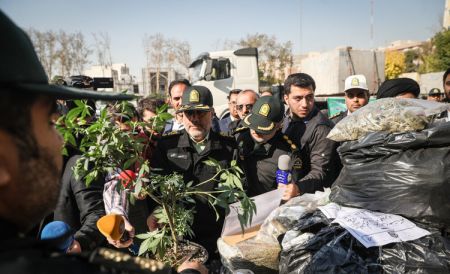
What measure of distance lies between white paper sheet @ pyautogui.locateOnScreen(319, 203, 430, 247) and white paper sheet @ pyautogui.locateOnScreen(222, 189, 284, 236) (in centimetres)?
30

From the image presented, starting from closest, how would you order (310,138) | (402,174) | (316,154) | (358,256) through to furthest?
1. (358,256)
2. (402,174)
3. (316,154)
4. (310,138)

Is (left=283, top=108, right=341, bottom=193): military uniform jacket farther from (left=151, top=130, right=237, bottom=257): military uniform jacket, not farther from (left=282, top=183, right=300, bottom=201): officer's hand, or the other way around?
(left=151, top=130, right=237, bottom=257): military uniform jacket

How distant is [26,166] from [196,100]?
1610 millimetres

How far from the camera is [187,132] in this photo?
223 cm

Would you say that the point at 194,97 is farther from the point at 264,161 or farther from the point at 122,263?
the point at 122,263

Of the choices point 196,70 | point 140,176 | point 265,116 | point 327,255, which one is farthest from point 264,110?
point 196,70

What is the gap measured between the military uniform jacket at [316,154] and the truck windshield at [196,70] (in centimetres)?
743

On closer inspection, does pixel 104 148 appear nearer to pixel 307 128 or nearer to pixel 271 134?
pixel 271 134

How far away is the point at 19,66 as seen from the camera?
62 cm

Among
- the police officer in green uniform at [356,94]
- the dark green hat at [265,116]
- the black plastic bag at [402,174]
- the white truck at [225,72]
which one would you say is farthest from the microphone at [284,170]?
the white truck at [225,72]

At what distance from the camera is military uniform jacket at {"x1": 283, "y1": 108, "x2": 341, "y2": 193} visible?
2.25 metres

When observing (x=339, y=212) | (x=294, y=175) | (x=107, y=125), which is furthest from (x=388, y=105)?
(x=107, y=125)

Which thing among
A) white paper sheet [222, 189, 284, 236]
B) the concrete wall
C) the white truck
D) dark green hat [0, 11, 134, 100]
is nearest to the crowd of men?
dark green hat [0, 11, 134, 100]

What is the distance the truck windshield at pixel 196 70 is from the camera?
10062 mm
